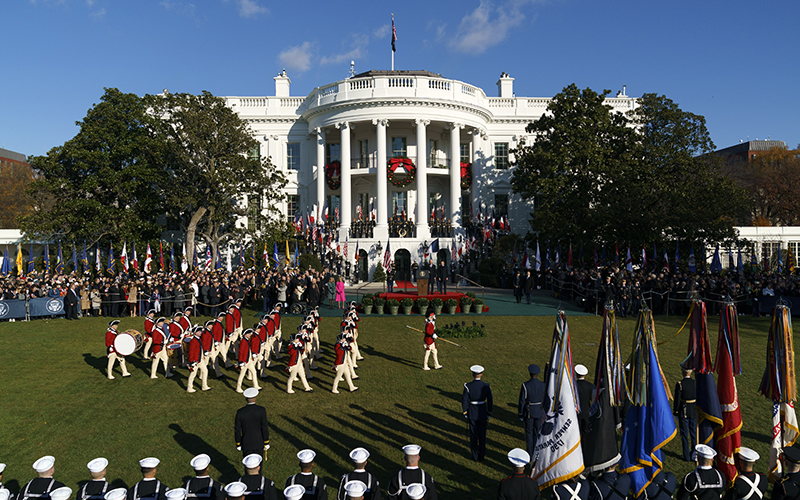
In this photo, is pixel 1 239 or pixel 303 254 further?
pixel 1 239

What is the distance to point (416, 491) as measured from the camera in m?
5.30

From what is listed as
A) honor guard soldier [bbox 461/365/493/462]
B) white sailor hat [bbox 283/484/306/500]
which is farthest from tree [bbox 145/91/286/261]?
white sailor hat [bbox 283/484/306/500]

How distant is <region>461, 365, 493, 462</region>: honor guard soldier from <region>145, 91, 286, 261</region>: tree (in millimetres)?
27700

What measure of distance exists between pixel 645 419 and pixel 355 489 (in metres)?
4.87

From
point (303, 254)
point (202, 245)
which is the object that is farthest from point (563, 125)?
point (202, 245)

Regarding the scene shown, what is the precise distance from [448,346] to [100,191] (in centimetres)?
2810

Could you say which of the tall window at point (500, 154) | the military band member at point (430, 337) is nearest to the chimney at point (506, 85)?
the tall window at point (500, 154)

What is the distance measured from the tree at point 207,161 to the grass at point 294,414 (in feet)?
53.9

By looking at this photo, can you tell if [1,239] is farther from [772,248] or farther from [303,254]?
[772,248]

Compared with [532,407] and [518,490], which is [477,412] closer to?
[532,407]

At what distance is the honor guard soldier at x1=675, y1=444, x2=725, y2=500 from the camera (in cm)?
600

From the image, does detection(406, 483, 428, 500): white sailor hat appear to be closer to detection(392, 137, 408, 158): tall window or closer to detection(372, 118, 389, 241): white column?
detection(372, 118, 389, 241): white column

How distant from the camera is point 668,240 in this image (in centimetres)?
3092

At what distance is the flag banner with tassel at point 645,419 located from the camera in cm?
748
